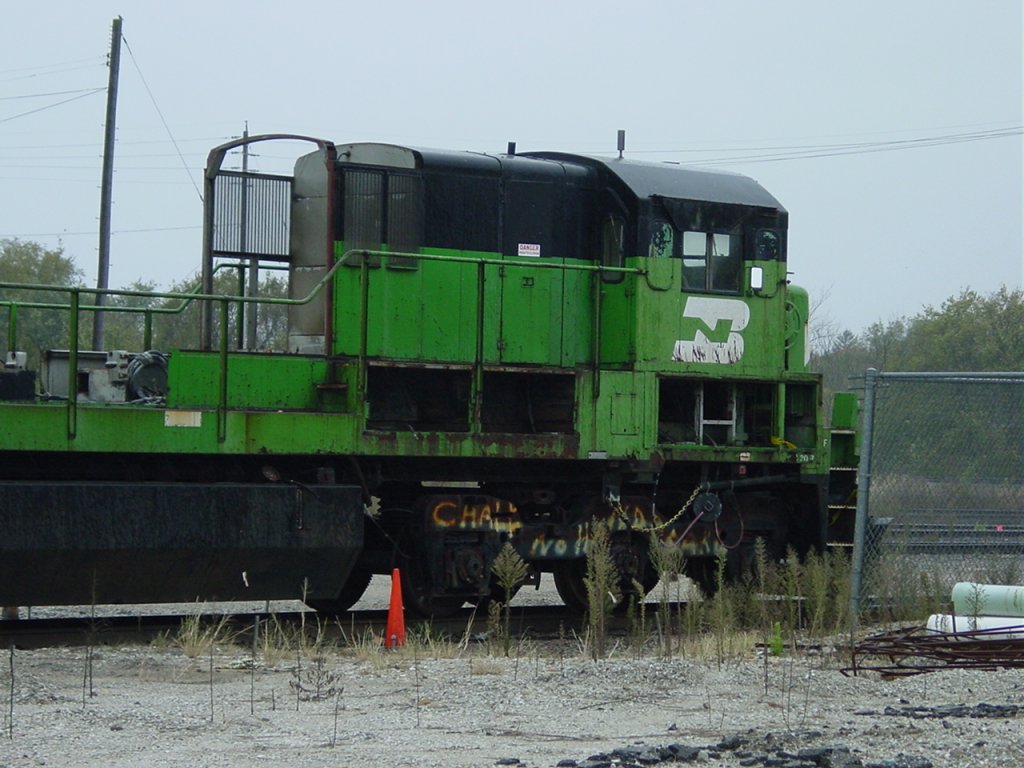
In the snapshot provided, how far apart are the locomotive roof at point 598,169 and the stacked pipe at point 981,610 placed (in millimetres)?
4308

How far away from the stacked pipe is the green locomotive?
192 cm

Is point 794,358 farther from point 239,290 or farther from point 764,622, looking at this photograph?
point 239,290

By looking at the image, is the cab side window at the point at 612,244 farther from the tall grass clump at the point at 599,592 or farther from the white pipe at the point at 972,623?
the white pipe at the point at 972,623

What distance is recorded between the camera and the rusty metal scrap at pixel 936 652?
29.3 feet

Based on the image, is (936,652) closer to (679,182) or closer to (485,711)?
(485,711)

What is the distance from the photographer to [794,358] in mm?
13766

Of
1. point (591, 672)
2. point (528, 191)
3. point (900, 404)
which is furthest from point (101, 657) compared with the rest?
point (900, 404)

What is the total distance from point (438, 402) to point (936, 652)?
496 centimetres

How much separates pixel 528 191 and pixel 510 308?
1097 millimetres

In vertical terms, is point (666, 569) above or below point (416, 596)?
above

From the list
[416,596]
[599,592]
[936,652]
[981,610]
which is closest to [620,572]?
[416,596]

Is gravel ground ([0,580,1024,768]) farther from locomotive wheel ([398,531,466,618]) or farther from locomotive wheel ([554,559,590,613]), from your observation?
locomotive wheel ([554,559,590,613])

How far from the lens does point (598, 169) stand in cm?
1300

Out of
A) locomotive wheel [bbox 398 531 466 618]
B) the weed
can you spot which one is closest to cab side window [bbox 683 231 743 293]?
locomotive wheel [bbox 398 531 466 618]
